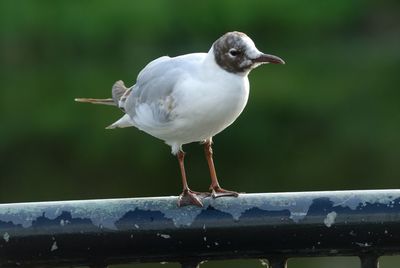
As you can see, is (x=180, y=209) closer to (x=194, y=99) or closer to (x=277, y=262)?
(x=277, y=262)

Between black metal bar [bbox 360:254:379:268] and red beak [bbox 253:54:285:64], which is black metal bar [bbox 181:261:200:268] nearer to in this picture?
black metal bar [bbox 360:254:379:268]

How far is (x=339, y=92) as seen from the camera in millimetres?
11234

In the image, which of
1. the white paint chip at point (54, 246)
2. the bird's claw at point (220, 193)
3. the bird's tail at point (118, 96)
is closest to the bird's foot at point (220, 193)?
→ the bird's claw at point (220, 193)

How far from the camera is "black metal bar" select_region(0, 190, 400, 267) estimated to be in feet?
5.89

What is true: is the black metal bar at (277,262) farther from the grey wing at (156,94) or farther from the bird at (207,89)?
the grey wing at (156,94)

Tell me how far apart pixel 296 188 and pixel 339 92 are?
265 cm

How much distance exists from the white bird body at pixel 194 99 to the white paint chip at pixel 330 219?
2.87ft

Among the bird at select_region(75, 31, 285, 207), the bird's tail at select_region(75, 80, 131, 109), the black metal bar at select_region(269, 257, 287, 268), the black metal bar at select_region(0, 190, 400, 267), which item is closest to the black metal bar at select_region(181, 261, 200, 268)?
the black metal bar at select_region(0, 190, 400, 267)

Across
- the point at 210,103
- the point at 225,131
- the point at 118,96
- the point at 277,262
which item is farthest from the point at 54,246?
the point at 225,131

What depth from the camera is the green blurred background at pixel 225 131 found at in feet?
30.4

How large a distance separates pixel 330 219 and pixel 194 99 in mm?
930

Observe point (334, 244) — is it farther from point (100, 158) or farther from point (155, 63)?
Result: point (100, 158)

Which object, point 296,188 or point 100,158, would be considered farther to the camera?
point 100,158

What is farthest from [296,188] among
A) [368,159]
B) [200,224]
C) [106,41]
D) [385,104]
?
[200,224]
